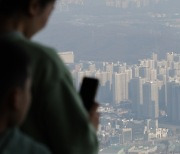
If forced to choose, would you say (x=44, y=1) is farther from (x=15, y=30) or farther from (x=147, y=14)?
(x=147, y=14)

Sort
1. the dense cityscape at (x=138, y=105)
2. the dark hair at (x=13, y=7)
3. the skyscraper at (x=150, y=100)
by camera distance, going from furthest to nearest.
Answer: the skyscraper at (x=150, y=100)
the dense cityscape at (x=138, y=105)
the dark hair at (x=13, y=7)

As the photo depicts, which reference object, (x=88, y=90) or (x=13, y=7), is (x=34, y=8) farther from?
(x=88, y=90)

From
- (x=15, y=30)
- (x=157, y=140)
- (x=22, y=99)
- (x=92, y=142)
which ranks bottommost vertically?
(x=157, y=140)

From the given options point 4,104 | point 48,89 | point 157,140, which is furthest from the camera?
point 157,140

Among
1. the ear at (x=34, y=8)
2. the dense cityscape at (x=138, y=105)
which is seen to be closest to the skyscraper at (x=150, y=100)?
the dense cityscape at (x=138, y=105)

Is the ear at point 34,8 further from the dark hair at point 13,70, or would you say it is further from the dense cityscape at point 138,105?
the dense cityscape at point 138,105

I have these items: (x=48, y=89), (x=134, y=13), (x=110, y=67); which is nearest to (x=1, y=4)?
(x=48, y=89)
